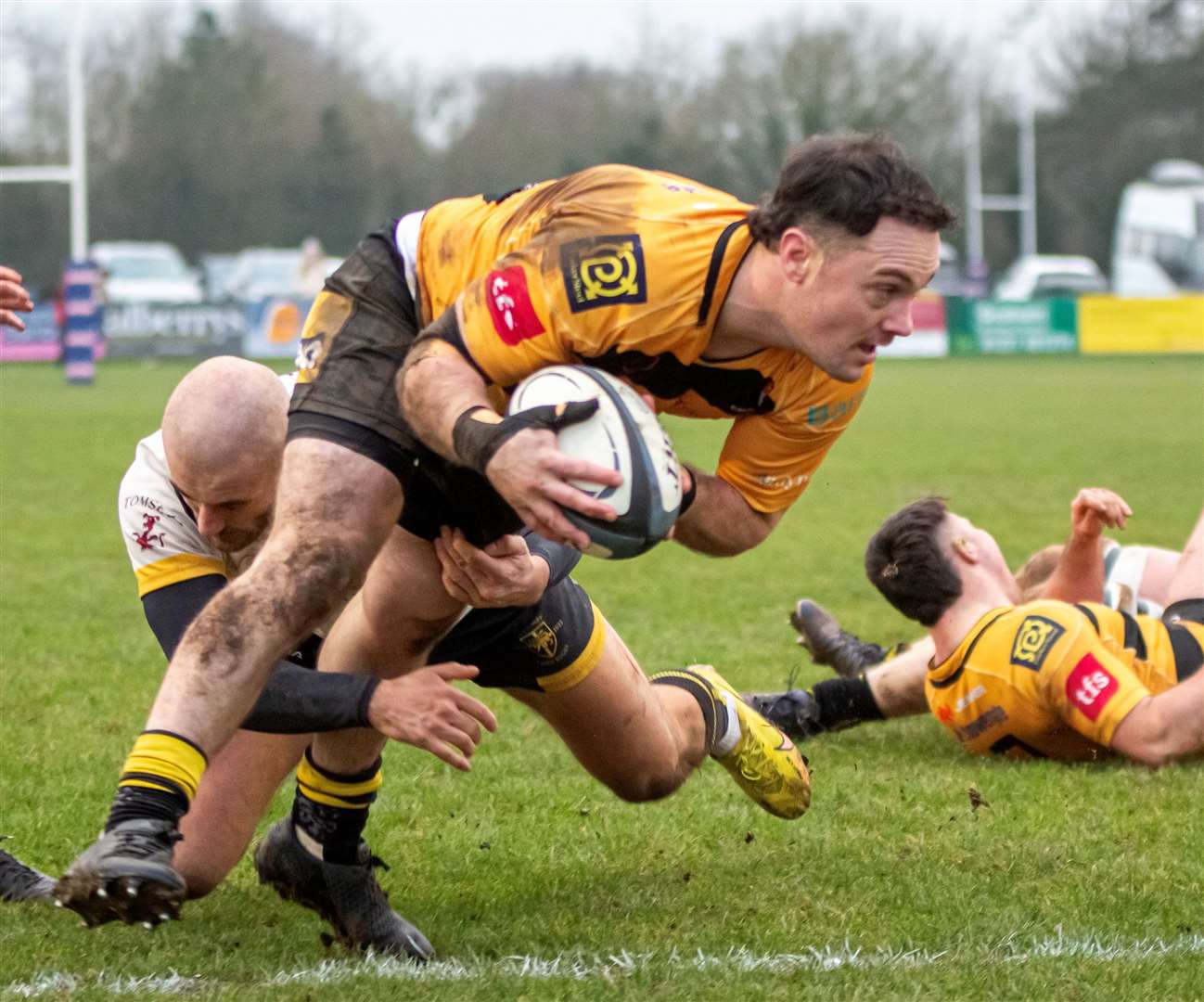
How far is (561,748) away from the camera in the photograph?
654 centimetres

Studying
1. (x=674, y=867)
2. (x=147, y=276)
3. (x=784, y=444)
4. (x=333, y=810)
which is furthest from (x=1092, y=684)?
(x=147, y=276)

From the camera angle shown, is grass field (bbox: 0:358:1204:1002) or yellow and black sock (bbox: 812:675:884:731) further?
yellow and black sock (bbox: 812:675:884:731)

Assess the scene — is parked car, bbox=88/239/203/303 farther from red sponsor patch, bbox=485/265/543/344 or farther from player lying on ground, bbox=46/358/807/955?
red sponsor patch, bbox=485/265/543/344

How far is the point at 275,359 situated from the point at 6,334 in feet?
16.7

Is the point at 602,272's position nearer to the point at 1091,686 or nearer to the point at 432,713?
the point at 432,713

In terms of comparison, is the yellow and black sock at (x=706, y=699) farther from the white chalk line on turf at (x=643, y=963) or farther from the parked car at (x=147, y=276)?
the parked car at (x=147, y=276)

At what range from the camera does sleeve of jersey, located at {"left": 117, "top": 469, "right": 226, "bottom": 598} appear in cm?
462

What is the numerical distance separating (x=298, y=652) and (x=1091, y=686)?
2.51 meters

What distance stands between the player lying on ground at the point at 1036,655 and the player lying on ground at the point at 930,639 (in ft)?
0.94

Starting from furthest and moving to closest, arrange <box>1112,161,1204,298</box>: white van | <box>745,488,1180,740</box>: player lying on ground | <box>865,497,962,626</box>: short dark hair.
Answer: <box>1112,161,1204,298</box>: white van, <box>745,488,1180,740</box>: player lying on ground, <box>865,497,962,626</box>: short dark hair

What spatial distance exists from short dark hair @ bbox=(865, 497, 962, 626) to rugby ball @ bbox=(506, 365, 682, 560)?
2439 millimetres

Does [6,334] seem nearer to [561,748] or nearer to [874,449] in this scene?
[874,449]

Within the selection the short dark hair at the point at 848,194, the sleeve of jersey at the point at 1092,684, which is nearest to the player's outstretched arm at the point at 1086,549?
the sleeve of jersey at the point at 1092,684

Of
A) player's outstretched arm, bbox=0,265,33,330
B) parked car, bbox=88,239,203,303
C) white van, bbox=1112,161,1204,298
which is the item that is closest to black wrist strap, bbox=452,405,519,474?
player's outstretched arm, bbox=0,265,33,330
